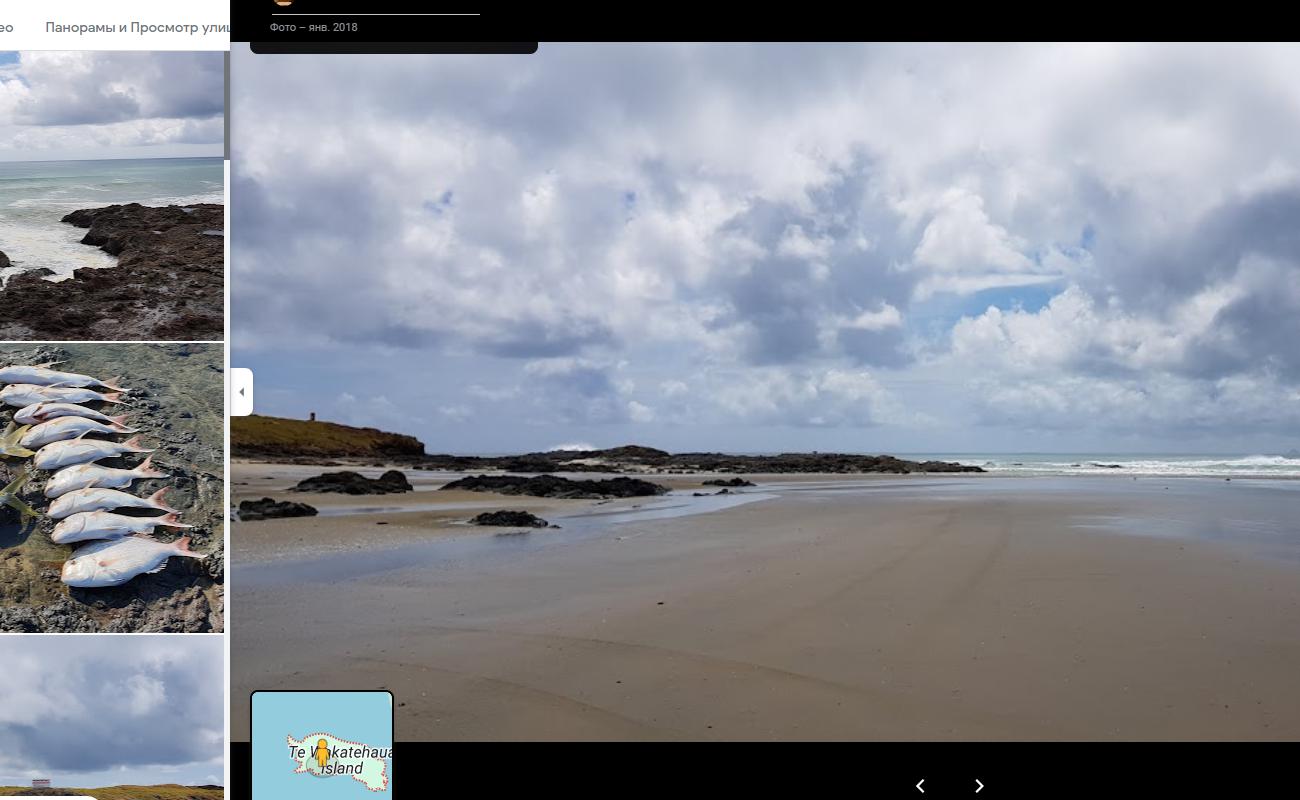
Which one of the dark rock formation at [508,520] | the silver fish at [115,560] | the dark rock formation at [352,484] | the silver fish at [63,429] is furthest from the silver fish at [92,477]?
the dark rock formation at [352,484]

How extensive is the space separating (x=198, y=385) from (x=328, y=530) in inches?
320

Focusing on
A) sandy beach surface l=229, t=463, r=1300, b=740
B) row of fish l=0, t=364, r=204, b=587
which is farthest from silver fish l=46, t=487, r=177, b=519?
sandy beach surface l=229, t=463, r=1300, b=740

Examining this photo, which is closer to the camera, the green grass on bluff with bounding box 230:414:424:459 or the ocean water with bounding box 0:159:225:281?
the ocean water with bounding box 0:159:225:281

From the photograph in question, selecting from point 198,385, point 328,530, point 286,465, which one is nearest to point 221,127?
point 198,385

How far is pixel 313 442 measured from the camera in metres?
19.3

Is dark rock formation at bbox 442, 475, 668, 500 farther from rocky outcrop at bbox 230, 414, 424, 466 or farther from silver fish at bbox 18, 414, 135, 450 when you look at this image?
silver fish at bbox 18, 414, 135, 450

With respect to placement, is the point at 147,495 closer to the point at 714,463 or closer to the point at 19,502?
the point at 19,502

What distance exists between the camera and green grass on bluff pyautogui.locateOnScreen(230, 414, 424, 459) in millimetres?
16172

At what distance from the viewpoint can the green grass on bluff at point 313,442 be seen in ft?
53.1

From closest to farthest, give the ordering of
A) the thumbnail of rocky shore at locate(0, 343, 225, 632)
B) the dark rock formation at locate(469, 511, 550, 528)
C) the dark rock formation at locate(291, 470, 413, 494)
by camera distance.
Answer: the thumbnail of rocky shore at locate(0, 343, 225, 632), the dark rock formation at locate(469, 511, 550, 528), the dark rock formation at locate(291, 470, 413, 494)

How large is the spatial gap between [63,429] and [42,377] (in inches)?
8.9

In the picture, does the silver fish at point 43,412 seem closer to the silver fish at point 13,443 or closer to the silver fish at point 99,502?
the silver fish at point 13,443

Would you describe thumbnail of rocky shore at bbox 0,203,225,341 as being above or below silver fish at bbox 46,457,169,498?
above

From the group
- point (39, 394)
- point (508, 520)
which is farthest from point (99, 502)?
point (508, 520)
